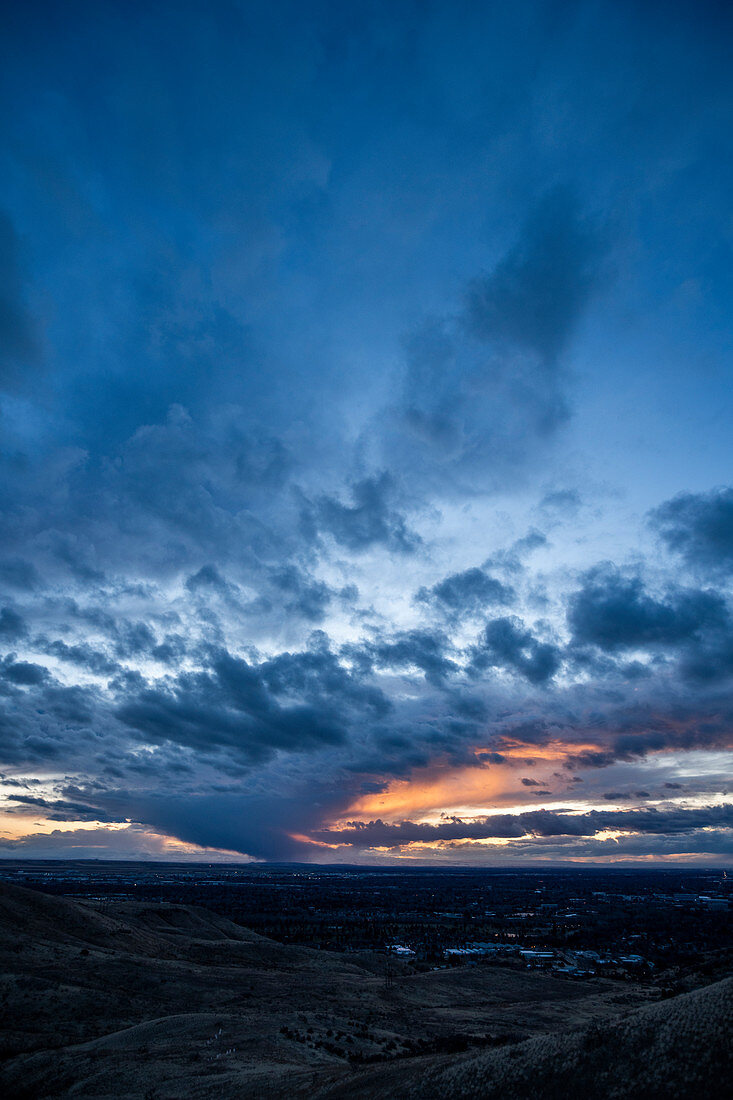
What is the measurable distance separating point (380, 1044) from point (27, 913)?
6660 cm

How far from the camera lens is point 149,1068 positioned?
122 ft

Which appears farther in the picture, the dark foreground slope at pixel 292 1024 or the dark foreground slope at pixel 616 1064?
the dark foreground slope at pixel 292 1024

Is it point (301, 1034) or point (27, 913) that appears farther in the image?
point (27, 913)

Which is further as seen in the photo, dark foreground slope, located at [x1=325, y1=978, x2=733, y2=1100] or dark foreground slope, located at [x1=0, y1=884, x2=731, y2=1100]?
dark foreground slope, located at [x1=0, y1=884, x2=731, y2=1100]

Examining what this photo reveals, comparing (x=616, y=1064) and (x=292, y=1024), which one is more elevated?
(x=616, y=1064)

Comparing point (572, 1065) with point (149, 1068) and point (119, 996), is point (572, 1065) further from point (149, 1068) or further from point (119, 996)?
point (119, 996)

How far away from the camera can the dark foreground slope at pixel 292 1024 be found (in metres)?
24.3

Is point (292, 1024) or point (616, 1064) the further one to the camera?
point (292, 1024)

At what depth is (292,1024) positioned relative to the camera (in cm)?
5116

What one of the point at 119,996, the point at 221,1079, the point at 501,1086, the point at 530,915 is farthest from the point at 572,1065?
the point at 530,915

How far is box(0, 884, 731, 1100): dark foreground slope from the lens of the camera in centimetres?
2430

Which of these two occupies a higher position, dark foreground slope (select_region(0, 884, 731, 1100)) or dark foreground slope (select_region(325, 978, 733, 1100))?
dark foreground slope (select_region(325, 978, 733, 1100))

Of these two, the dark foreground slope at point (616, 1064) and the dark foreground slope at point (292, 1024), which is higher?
the dark foreground slope at point (616, 1064)

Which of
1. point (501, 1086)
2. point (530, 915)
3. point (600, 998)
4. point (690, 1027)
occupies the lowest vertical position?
point (530, 915)
